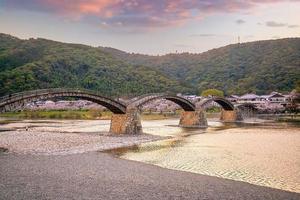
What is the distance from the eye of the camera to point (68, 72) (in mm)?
129625

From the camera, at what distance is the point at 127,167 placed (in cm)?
2016

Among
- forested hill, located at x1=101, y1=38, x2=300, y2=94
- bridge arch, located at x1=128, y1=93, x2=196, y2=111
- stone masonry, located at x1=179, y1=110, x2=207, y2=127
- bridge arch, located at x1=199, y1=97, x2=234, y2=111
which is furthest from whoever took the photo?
forested hill, located at x1=101, y1=38, x2=300, y2=94

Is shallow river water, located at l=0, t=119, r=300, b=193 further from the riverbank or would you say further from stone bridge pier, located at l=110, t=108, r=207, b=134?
stone bridge pier, located at l=110, t=108, r=207, b=134

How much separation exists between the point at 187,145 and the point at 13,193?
1984 centimetres

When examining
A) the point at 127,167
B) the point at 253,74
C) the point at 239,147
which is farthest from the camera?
the point at 253,74

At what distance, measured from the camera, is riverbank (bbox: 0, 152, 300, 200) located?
45.8ft

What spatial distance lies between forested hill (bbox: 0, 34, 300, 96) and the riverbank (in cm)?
7965

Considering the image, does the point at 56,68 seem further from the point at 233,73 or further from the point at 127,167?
the point at 127,167

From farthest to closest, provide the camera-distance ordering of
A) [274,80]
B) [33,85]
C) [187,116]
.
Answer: [274,80] < [33,85] < [187,116]

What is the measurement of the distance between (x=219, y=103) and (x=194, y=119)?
14.6m

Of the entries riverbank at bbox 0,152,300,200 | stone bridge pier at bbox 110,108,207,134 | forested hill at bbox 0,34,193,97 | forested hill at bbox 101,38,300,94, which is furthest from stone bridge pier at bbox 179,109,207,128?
forested hill at bbox 101,38,300,94

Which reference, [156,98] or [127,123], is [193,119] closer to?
[156,98]

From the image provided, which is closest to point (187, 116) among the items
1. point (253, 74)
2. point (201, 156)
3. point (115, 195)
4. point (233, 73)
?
point (201, 156)

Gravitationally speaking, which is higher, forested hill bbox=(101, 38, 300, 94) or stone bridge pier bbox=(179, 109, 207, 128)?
forested hill bbox=(101, 38, 300, 94)
